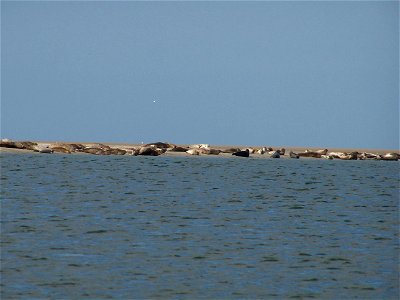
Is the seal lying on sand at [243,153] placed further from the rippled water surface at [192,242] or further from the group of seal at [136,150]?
the rippled water surface at [192,242]

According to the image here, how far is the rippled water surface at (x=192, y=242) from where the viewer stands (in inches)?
730

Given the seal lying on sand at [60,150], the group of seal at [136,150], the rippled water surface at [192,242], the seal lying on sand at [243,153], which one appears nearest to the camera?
the rippled water surface at [192,242]

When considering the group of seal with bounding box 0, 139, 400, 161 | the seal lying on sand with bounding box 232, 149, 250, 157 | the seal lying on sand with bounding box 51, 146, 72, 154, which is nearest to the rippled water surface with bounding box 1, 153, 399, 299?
the group of seal with bounding box 0, 139, 400, 161

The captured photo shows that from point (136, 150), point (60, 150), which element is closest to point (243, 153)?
point (136, 150)

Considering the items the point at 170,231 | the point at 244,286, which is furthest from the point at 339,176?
the point at 244,286

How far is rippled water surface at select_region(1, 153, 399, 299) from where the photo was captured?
1853cm

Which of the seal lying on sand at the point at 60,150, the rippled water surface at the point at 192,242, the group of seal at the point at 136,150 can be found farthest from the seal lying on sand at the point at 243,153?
the rippled water surface at the point at 192,242

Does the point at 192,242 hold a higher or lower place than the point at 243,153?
lower

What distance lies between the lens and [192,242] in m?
24.4

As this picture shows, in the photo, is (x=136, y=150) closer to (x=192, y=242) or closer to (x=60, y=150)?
(x=60, y=150)

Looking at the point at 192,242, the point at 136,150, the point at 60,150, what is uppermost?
the point at 136,150

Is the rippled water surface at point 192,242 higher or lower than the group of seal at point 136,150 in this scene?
lower

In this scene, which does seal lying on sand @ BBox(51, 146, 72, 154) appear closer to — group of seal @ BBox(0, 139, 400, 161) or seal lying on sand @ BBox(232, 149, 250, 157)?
group of seal @ BBox(0, 139, 400, 161)

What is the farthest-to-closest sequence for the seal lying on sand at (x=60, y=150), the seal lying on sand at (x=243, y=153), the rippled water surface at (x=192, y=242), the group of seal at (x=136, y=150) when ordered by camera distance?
the seal lying on sand at (x=243, y=153) < the seal lying on sand at (x=60, y=150) < the group of seal at (x=136, y=150) < the rippled water surface at (x=192, y=242)
